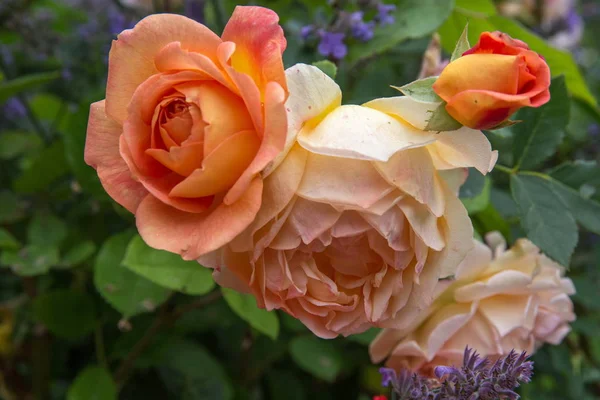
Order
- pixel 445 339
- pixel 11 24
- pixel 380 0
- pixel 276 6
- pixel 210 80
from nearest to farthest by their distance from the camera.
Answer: pixel 210 80 → pixel 445 339 → pixel 380 0 → pixel 276 6 → pixel 11 24

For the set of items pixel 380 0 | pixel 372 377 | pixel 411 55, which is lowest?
pixel 372 377

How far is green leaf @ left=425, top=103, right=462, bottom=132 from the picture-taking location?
0.29 m

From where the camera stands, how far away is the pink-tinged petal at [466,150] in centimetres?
30

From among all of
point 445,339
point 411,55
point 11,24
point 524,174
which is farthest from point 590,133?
point 11,24

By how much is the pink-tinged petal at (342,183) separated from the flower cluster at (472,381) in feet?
0.36

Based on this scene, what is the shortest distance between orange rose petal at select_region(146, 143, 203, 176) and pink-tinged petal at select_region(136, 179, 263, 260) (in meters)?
0.02

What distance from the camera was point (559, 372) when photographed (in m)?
0.61

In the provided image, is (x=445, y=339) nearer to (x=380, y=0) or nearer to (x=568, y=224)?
(x=568, y=224)

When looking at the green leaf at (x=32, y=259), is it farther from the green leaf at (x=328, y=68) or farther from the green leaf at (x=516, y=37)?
the green leaf at (x=516, y=37)

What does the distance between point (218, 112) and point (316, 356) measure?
1.18 feet

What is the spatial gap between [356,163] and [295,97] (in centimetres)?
5

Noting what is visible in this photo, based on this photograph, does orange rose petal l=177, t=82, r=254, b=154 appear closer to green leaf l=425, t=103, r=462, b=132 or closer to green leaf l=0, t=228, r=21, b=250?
green leaf l=425, t=103, r=462, b=132

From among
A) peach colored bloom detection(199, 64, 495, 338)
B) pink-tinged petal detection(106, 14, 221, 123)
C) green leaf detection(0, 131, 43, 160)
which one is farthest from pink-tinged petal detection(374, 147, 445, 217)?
green leaf detection(0, 131, 43, 160)

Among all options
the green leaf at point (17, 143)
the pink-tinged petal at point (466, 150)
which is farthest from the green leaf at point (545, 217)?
the green leaf at point (17, 143)
